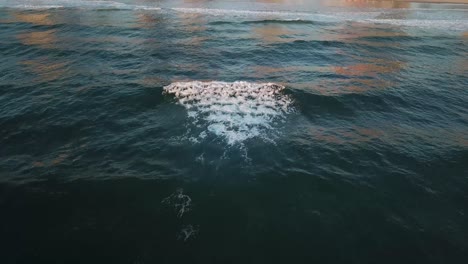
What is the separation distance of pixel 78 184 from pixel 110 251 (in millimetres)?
5150

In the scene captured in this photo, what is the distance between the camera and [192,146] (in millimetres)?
19547

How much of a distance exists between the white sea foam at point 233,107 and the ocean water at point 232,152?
0.16 metres

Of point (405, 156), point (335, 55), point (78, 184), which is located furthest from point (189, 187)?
point (335, 55)

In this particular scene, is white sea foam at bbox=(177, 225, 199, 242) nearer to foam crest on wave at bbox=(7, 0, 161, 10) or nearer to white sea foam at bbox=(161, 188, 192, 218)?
white sea foam at bbox=(161, 188, 192, 218)

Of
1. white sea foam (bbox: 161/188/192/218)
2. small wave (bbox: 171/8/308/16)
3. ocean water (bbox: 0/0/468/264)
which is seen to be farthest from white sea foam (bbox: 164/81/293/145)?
small wave (bbox: 171/8/308/16)

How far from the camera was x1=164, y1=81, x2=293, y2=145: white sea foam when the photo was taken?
2106cm

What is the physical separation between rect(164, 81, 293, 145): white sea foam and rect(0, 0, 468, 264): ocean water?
0.16 m

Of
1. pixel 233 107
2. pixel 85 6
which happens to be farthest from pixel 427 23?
pixel 85 6

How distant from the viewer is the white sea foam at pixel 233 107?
21.1m

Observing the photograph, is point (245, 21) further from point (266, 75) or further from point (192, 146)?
point (192, 146)

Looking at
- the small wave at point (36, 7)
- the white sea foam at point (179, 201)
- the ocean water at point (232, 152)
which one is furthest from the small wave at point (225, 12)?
the white sea foam at point (179, 201)

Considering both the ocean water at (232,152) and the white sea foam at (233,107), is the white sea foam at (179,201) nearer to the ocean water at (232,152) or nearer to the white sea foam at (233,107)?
the ocean water at (232,152)

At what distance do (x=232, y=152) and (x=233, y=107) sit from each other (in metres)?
5.83

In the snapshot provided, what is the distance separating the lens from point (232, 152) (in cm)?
1902
